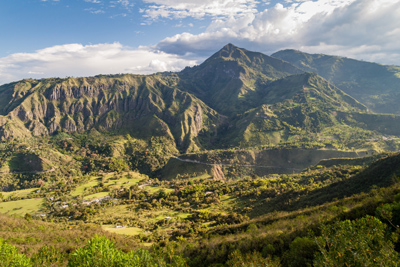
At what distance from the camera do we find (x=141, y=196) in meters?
138

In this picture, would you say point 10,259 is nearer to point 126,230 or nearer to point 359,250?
point 359,250

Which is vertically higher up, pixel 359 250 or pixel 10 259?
pixel 359 250

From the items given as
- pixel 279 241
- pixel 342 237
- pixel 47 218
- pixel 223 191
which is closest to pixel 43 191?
pixel 47 218

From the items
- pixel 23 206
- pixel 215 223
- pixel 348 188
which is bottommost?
pixel 23 206

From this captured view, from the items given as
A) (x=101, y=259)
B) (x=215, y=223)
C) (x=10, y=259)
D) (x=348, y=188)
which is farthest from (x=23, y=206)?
(x=348, y=188)

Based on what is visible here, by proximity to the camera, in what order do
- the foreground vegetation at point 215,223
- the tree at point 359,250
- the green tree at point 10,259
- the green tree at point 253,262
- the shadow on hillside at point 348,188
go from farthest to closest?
the shadow on hillside at point 348,188, the green tree at point 10,259, the foreground vegetation at point 215,223, the green tree at point 253,262, the tree at point 359,250

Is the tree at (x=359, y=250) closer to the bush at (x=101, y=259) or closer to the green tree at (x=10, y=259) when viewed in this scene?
the bush at (x=101, y=259)

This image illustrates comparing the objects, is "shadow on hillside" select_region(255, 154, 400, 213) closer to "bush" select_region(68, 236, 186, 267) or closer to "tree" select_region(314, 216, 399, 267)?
"tree" select_region(314, 216, 399, 267)

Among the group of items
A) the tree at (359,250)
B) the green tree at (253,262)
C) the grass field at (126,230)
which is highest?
the tree at (359,250)

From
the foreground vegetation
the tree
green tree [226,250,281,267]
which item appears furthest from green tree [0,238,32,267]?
the tree

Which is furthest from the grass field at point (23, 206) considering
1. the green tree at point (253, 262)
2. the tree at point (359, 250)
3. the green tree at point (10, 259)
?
the tree at point (359, 250)

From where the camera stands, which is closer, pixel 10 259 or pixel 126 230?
pixel 10 259

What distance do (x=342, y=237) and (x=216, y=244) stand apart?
37989mm

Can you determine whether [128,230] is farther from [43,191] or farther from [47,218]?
[43,191]
